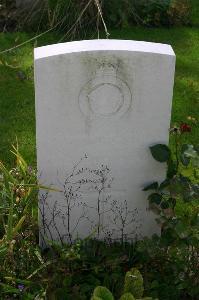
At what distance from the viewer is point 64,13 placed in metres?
6.27

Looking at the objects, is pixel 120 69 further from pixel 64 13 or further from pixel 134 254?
pixel 64 13

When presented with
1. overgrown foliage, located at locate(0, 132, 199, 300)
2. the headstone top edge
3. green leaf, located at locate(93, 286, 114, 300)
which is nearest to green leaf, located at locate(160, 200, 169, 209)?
overgrown foliage, located at locate(0, 132, 199, 300)

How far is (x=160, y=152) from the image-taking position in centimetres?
312

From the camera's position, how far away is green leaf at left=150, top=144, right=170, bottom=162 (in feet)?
10.2

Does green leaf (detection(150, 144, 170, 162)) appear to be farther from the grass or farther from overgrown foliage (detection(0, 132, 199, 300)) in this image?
the grass

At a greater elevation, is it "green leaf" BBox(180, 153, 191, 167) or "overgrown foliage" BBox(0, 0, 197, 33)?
"overgrown foliage" BBox(0, 0, 197, 33)

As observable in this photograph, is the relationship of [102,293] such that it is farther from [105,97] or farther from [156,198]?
[105,97]

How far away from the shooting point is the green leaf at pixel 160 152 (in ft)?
10.2

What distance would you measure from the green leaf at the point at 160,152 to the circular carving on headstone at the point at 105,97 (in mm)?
259

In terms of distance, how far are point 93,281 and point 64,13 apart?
12.6 ft

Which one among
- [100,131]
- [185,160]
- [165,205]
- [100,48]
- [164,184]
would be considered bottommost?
[165,205]

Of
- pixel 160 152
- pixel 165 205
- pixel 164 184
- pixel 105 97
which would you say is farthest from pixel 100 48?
pixel 165 205

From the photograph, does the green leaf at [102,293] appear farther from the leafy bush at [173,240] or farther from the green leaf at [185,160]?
the green leaf at [185,160]

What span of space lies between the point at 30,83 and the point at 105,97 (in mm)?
2482
